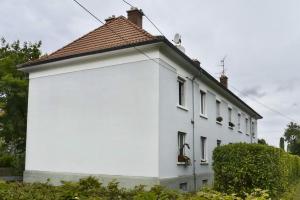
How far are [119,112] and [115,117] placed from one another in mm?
313

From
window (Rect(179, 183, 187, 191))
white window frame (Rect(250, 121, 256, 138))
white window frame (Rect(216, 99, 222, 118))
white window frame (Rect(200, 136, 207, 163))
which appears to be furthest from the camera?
white window frame (Rect(250, 121, 256, 138))

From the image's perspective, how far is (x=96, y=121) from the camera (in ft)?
58.1

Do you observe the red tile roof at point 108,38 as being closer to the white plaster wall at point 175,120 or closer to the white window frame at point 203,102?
the white plaster wall at point 175,120

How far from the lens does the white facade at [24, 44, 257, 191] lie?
1630 cm

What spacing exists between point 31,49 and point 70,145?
46.9 ft

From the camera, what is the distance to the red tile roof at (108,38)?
17.7 metres

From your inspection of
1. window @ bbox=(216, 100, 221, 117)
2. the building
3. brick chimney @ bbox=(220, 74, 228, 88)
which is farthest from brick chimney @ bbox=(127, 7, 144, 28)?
brick chimney @ bbox=(220, 74, 228, 88)

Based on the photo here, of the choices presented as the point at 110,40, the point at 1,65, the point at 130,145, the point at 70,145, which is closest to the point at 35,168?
the point at 70,145

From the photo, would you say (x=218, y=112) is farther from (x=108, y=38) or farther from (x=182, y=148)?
(x=108, y=38)

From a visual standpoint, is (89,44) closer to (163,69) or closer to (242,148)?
(163,69)

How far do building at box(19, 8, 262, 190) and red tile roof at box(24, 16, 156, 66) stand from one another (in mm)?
69

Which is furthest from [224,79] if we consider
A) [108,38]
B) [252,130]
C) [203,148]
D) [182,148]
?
[108,38]

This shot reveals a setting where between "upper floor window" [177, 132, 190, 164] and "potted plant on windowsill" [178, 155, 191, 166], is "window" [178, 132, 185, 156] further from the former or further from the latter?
"potted plant on windowsill" [178, 155, 191, 166]

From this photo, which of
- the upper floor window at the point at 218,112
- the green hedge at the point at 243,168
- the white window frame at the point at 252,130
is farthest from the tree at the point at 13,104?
the white window frame at the point at 252,130
